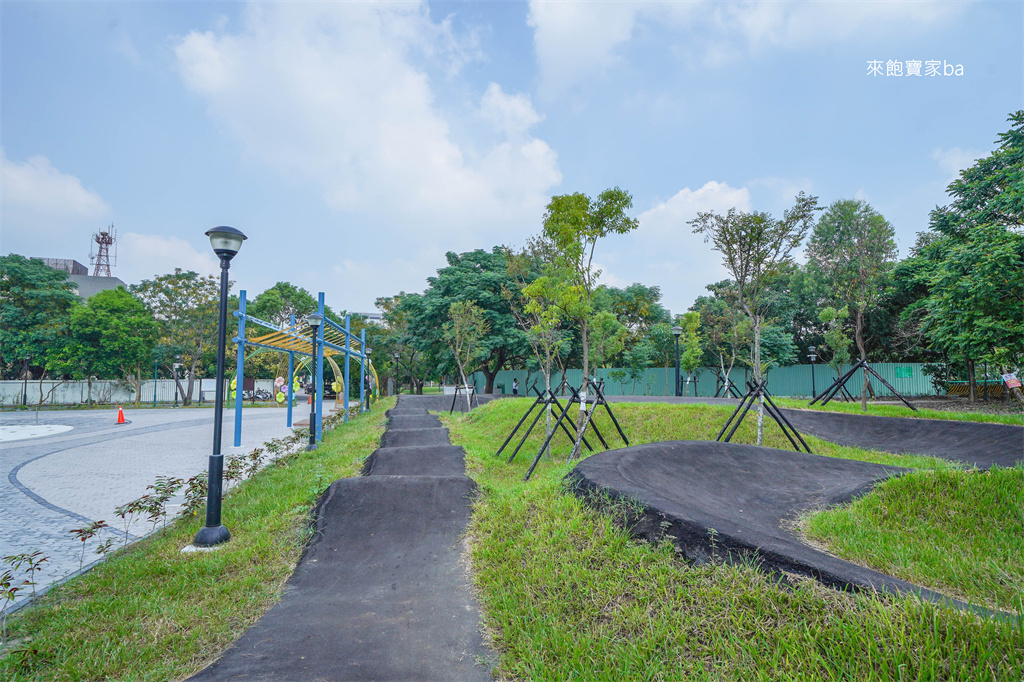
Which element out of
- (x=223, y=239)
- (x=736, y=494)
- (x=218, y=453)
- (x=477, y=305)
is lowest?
(x=736, y=494)

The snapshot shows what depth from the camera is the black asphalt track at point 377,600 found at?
8.90 feet

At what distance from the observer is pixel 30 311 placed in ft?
93.0

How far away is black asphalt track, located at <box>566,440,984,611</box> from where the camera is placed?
2789mm

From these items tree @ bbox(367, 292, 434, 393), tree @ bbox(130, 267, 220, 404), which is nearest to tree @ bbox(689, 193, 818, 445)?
tree @ bbox(367, 292, 434, 393)

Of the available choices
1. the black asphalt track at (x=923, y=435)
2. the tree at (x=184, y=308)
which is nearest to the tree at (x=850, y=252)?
the black asphalt track at (x=923, y=435)

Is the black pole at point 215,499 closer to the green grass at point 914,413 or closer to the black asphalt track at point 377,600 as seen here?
the black asphalt track at point 377,600

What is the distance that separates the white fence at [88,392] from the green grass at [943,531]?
35.6 meters

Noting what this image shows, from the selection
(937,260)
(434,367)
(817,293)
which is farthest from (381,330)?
(937,260)

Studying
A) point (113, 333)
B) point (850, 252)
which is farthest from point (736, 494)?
point (113, 333)

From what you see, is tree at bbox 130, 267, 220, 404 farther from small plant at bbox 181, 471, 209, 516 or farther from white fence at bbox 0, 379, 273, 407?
small plant at bbox 181, 471, 209, 516

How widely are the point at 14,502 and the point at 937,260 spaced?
22.9 m

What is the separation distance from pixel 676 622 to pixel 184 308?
3569 centimetres

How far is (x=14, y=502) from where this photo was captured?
6453 millimetres

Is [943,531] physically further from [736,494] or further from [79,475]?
[79,475]
